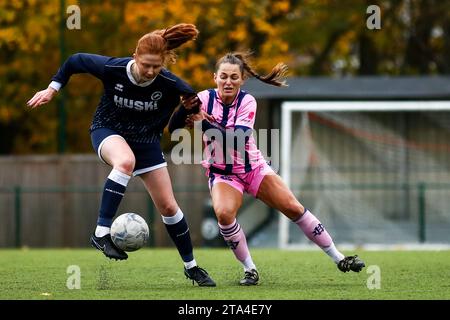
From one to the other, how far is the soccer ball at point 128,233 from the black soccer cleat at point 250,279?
3.15 ft

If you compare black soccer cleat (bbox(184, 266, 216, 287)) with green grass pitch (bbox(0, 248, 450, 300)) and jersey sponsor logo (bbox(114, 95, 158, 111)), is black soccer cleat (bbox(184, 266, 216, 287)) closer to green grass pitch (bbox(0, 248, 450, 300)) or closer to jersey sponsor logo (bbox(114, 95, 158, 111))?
green grass pitch (bbox(0, 248, 450, 300))

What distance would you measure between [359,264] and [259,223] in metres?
10.7

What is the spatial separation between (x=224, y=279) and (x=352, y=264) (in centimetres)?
118

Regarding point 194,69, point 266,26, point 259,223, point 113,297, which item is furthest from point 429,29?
point 113,297

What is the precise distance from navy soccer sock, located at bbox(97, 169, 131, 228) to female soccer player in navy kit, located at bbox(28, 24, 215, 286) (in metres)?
0.10

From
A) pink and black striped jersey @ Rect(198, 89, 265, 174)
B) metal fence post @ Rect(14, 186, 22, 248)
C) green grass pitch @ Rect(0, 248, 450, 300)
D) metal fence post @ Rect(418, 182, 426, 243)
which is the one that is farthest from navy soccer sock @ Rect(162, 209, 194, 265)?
metal fence post @ Rect(14, 186, 22, 248)

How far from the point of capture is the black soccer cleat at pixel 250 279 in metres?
8.05

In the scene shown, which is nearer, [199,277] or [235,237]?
[199,277]

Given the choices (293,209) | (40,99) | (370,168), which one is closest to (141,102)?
(40,99)

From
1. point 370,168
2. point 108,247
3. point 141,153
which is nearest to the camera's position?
point 108,247

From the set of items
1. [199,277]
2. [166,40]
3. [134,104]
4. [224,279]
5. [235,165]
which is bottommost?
[224,279]

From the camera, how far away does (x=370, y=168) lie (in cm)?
1858

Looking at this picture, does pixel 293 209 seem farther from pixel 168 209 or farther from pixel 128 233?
pixel 128 233

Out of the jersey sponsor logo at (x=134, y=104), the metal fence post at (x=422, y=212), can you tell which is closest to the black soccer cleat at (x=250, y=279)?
the jersey sponsor logo at (x=134, y=104)
